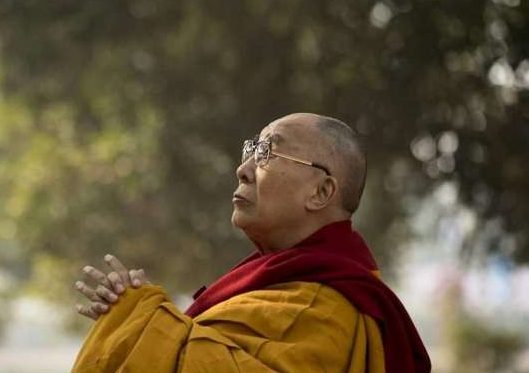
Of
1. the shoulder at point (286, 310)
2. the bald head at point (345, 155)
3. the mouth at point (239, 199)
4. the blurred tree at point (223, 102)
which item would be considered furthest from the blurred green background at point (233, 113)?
the shoulder at point (286, 310)

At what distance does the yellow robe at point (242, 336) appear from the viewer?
250 centimetres

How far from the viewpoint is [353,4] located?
30.0ft

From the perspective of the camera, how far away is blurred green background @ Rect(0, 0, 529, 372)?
8.98 meters

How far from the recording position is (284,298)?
260cm

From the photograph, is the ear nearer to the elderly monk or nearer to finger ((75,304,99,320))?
the elderly monk

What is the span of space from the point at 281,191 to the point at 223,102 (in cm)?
815

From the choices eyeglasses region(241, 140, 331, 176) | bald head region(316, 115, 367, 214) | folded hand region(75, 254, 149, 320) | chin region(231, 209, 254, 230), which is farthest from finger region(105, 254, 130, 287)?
bald head region(316, 115, 367, 214)

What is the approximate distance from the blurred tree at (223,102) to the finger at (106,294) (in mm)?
6133

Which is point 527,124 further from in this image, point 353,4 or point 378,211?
point 378,211

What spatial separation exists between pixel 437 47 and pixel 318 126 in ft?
20.1

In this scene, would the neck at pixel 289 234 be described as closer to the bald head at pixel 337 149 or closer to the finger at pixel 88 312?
the bald head at pixel 337 149

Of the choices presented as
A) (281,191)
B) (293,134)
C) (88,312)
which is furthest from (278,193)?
(88,312)

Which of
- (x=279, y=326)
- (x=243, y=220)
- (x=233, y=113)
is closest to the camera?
(x=279, y=326)

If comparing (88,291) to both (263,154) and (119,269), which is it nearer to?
(119,269)
